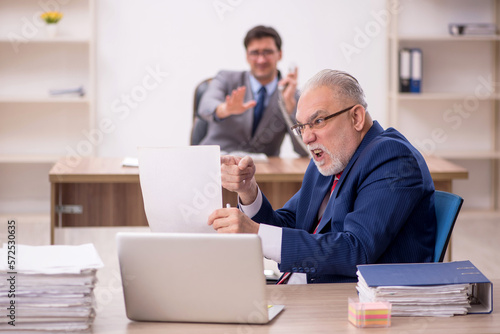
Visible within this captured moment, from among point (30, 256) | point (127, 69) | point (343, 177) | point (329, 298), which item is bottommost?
point (329, 298)

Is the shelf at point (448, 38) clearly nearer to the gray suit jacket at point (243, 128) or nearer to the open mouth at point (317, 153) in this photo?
the gray suit jacket at point (243, 128)

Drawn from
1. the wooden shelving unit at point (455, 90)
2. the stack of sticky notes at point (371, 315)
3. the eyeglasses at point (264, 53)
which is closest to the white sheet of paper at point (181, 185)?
the stack of sticky notes at point (371, 315)

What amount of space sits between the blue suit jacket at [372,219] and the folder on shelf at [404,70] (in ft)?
11.9

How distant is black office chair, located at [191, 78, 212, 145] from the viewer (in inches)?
170

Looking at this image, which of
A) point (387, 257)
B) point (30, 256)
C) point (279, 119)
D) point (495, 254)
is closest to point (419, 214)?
point (387, 257)

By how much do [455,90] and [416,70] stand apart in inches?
21.0

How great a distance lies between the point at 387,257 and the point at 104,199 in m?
2.05

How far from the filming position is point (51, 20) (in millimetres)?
5164

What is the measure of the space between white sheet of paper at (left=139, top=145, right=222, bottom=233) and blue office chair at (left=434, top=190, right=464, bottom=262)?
59 cm

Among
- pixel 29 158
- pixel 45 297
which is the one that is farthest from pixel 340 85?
pixel 29 158

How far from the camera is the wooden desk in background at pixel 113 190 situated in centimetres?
330

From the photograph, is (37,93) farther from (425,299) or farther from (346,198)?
(425,299)

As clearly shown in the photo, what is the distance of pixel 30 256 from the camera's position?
1379 mm

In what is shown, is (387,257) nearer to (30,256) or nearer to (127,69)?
(30,256)
